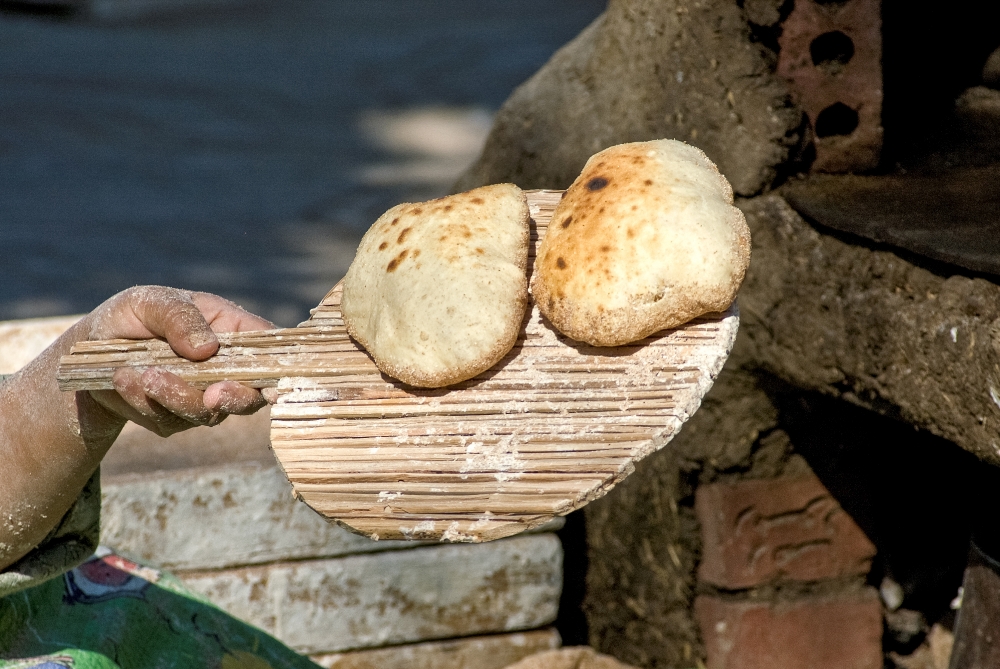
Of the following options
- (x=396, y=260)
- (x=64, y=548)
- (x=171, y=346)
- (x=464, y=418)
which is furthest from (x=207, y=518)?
(x=464, y=418)

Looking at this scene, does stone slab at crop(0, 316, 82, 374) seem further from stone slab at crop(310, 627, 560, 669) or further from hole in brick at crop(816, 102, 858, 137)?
hole in brick at crop(816, 102, 858, 137)

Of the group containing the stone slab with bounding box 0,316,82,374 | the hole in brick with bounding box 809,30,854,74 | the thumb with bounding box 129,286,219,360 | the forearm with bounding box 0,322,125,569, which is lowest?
the stone slab with bounding box 0,316,82,374

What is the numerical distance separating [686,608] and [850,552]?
449 mm

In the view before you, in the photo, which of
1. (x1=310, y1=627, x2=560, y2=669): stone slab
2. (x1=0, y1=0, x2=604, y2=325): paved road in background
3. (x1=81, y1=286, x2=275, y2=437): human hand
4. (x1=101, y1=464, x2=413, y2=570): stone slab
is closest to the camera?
(x1=81, y1=286, x2=275, y2=437): human hand

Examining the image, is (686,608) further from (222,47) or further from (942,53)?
(222,47)

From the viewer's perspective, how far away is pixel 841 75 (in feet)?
7.30

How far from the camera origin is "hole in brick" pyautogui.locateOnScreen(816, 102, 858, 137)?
88.6 inches

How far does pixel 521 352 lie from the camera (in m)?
1.44

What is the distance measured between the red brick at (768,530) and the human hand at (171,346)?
4.89 feet

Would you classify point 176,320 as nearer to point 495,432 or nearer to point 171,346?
point 171,346

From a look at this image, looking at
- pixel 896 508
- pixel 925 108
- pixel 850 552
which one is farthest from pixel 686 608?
pixel 925 108

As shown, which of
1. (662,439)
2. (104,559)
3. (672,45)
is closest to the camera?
(662,439)

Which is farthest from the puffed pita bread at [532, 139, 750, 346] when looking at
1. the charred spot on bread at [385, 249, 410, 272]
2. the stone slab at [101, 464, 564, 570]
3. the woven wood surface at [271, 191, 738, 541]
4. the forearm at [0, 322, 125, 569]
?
the stone slab at [101, 464, 564, 570]

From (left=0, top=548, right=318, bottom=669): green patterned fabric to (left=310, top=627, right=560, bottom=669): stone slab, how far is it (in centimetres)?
92
